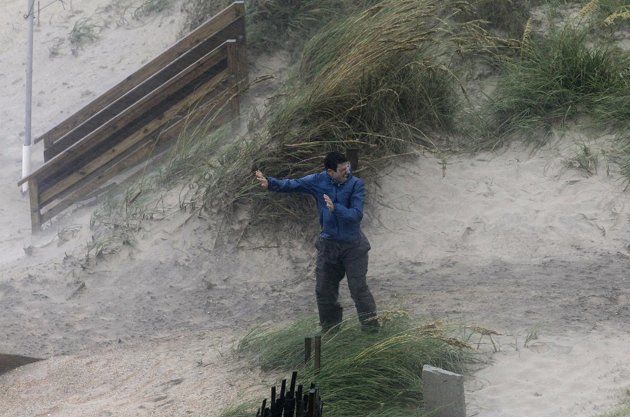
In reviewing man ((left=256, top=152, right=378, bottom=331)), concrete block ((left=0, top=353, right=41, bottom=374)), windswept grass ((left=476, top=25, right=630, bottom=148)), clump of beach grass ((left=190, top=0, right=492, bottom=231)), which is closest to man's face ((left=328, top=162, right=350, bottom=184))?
man ((left=256, top=152, right=378, bottom=331))

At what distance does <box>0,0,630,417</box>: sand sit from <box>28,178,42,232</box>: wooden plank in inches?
6.9

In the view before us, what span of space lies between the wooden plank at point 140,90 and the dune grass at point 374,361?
4.35 metres

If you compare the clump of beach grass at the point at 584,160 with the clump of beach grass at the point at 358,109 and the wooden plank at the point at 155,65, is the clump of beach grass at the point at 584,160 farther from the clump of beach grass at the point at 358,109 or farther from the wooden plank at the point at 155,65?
the wooden plank at the point at 155,65

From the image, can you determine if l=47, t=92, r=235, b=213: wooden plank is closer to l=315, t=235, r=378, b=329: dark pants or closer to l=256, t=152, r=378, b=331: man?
l=256, t=152, r=378, b=331: man

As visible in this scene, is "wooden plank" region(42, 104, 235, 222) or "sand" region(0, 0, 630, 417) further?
"wooden plank" region(42, 104, 235, 222)

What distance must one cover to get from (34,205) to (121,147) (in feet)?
3.36

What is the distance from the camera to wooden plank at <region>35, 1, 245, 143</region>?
10.0 m

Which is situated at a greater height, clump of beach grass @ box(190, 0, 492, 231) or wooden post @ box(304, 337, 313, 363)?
clump of beach grass @ box(190, 0, 492, 231)

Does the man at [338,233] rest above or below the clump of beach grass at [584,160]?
above

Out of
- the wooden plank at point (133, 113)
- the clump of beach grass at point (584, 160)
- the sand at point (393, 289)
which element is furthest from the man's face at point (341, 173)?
the wooden plank at point (133, 113)

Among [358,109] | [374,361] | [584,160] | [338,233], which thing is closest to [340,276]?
[338,233]

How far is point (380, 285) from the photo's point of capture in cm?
787

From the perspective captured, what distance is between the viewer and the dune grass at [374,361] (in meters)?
5.77

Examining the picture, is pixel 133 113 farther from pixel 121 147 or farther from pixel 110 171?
pixel 110 171
